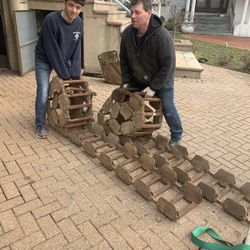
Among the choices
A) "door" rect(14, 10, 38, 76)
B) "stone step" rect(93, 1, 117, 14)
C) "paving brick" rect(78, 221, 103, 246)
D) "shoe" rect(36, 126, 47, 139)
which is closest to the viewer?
"paving brick" rect(78, 221, 103, 246)

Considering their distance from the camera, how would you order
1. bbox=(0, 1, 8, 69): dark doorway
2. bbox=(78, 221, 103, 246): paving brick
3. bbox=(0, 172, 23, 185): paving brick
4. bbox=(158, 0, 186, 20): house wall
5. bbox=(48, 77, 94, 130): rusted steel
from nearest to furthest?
1. bbox=(78, 221, 103, 246): paving brick
2. bbox=(0, 172, 23, 185): paving brick
3. bbox=(48, 77, 94, 130): rusted steel
4. bbox=(0, 1, 8, 69): dark doorway
5. bbox=(158, 0, 186, 20): house wall

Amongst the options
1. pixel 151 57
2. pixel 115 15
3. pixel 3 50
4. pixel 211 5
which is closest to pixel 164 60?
pixel 151 57

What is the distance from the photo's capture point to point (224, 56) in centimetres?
1145

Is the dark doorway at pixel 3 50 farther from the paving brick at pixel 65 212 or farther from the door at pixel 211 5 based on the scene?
the door at pixel 211 5

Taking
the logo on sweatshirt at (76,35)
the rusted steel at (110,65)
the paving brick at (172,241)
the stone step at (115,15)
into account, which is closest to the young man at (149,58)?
the logo on sweatshirt at (76,35)

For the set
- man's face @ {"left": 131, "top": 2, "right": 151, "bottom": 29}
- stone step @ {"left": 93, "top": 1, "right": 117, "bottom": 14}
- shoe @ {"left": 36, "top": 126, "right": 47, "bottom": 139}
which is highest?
man's face @ {"left": 131, "top": 2, "right": 151, "bottom": 29}

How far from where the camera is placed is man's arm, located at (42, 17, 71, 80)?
3.73 meters

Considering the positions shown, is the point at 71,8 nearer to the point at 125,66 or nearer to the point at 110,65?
the point at 125,66

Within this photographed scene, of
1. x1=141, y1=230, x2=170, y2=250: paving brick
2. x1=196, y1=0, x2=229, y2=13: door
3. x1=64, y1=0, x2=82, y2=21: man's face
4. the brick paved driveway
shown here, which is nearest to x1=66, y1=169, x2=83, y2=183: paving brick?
the brick paved driveway

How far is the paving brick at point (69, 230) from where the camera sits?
8.29ft

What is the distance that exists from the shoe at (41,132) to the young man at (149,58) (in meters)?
1.30

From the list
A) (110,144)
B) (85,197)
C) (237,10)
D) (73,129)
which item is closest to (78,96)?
(73,129)

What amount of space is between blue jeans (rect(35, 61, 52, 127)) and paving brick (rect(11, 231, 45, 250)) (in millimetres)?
1950

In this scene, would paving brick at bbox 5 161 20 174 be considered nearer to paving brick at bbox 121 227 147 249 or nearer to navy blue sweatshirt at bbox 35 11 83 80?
navy blue sweatshirt at bbox 35 11 83 80
